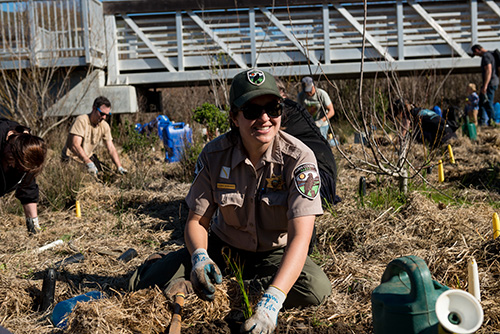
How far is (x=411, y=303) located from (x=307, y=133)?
102 inches

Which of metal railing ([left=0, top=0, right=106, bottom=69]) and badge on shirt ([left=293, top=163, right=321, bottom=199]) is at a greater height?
metal railing ([left=0, top=0, right=106, bottom=69])

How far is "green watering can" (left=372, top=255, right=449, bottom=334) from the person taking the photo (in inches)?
65.7

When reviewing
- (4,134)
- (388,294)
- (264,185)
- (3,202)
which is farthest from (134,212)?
(388,294)

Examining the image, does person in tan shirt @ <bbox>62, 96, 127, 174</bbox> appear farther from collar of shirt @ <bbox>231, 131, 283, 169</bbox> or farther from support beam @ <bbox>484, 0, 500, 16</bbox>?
support beam @ <bbox>484, 0, 500, 16</bbox>

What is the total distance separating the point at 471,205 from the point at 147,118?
29.4 ft

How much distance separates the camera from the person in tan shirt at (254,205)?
95.3 inches

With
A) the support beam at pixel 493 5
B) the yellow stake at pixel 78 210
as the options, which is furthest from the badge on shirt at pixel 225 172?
the support beam at pixel 493 5

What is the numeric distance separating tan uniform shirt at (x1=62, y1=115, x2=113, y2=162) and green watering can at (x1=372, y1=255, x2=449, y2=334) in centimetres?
582

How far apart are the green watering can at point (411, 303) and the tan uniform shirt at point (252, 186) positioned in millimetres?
873

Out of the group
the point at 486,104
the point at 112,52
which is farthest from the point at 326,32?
the point at 112,52

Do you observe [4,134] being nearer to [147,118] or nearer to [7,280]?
[7,280]

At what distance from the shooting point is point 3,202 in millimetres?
5461

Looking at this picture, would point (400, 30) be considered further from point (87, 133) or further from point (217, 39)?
point (87, 133)

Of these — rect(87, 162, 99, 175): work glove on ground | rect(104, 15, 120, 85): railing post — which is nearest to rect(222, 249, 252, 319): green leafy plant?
rect(87, 162, 99, 175): work glove on ground
